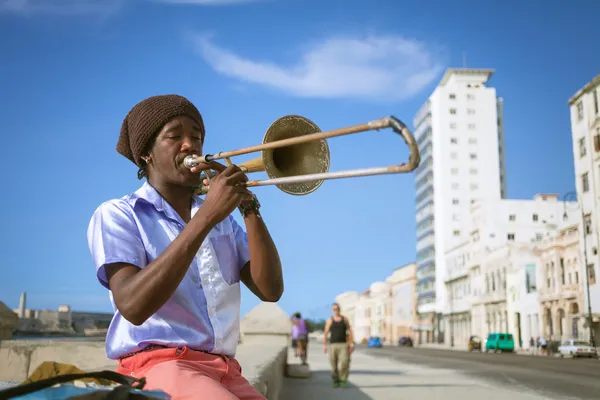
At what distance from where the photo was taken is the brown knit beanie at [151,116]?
2463 mm

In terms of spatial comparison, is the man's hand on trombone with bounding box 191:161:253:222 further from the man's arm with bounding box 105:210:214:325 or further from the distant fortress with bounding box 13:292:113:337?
Answer: the distant fortress with bounding box 13:292:113:337

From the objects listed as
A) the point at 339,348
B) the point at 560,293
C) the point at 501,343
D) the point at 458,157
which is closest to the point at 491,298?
the point at 560,293

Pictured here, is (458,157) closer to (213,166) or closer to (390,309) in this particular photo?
(390,309)

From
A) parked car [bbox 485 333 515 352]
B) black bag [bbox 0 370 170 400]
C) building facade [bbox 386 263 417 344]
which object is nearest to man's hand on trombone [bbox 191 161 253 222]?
black bag [bbox 0 370 170 400]

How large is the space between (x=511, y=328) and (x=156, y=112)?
209 feet

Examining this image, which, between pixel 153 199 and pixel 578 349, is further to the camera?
pixel 578 349

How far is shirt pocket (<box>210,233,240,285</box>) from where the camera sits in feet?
8.04

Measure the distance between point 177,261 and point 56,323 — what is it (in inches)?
1631

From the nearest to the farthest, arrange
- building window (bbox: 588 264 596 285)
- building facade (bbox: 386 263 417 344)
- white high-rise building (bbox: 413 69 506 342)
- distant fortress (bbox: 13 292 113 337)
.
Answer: distant fortress (bbox: 13 292 113 337)
building window (bbox: 588 264 596 285)
white high-rise building (bbox: 413 69 506 342)
building facade (bbox: 386 263 417 344)

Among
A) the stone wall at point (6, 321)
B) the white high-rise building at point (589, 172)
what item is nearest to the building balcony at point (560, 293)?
the white high-rise building at point (589, 172)

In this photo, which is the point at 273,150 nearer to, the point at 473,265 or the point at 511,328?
the point at 511,328

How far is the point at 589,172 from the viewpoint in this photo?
167 ft

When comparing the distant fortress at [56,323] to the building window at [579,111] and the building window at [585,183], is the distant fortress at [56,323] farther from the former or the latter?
the building window at [579,111]

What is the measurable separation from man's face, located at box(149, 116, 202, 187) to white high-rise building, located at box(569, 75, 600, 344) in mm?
47099
